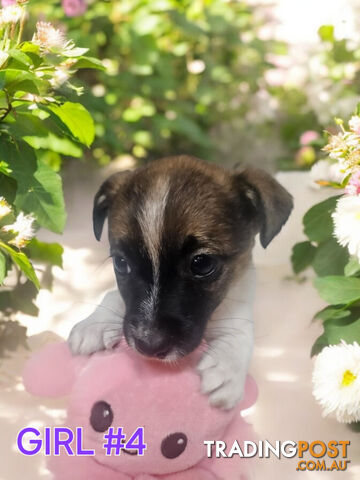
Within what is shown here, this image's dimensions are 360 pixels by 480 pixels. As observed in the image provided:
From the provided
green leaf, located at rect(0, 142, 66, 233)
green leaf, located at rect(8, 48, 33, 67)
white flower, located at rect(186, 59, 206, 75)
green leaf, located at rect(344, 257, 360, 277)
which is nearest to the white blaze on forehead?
green leaf, located at rect(0, 142, 66, 233)

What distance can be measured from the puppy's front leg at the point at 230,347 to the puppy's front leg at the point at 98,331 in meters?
0.20

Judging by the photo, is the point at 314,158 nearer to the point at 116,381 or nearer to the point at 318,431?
the point at 318,431

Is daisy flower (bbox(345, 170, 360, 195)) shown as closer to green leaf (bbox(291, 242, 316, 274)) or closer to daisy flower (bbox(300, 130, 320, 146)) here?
green leaf (bbox(291, 242, 316, 274))

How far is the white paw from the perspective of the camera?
152 cm

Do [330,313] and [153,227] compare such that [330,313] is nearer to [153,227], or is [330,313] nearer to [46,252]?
[153,227]

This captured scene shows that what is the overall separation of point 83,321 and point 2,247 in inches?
10.8

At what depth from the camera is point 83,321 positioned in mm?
1593

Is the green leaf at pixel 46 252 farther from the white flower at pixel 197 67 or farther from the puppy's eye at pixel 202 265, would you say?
the white flower at pixel 197 67

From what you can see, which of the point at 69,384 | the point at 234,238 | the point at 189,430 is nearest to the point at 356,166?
the point at 234,238

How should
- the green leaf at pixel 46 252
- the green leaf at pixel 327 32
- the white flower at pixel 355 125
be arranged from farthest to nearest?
the green leaf at pixel 327 32
the green leaf at pixel 46 252
the white flower at pixel 355 125

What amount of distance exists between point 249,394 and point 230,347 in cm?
11

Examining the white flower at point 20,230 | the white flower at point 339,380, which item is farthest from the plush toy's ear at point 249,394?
the white flower at point 20,230

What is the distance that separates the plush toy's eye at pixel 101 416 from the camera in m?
1.40

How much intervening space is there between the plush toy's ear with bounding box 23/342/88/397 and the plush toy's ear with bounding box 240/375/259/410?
1.18ft
